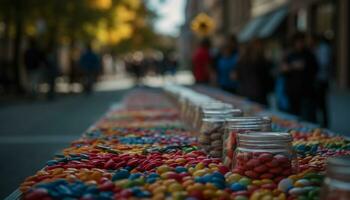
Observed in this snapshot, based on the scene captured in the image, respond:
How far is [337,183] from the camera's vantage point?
2297mm

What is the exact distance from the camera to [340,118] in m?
14.5

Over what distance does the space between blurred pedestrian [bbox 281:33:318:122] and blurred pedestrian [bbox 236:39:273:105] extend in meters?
1.19

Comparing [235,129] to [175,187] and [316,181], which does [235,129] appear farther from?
[175,187]

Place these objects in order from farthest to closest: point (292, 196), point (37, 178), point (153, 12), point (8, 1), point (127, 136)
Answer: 1. point (153, 12)
2. point (8, 1)
3. point (127, 136)
4. point (37, 178)
5. point (292, 196)

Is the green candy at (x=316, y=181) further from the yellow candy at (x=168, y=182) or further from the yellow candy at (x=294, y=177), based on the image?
the yellow candy at (x=168, y=182)

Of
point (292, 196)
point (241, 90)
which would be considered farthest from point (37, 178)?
point (241, 90)

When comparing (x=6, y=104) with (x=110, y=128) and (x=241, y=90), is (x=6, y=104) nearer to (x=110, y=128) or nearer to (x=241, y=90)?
(x=241, y=90)

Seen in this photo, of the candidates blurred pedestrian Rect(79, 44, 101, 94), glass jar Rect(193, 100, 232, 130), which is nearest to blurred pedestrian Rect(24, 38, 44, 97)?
blurred pedestrian Rect(79, 44, 101, 94)

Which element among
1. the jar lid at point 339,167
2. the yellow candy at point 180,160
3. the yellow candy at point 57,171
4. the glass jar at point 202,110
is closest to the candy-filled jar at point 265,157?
the yellow candy at point 180,160

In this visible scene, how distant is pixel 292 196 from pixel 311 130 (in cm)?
271

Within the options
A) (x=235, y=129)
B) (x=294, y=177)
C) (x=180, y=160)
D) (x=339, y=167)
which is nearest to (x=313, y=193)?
(x=294, y=177)

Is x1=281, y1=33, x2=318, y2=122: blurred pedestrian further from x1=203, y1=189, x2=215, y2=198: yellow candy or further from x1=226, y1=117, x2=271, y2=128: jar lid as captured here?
x1=203, y1=189, x2=215, y2=198: yellow candy

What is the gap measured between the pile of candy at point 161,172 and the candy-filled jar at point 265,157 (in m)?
0.01

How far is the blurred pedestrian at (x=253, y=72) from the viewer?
38.9ft
